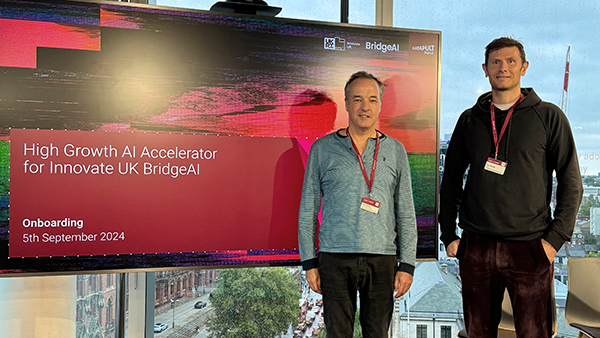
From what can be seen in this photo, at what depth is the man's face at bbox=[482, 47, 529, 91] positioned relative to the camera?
7.11 ft

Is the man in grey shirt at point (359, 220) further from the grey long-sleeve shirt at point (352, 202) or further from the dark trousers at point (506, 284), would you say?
the dark trousers at point (506, 284)

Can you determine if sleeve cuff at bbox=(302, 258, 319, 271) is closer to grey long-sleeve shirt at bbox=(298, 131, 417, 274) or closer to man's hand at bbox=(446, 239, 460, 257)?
grey long-sleeve shirt at bbox=(298, 131, 417, 274)

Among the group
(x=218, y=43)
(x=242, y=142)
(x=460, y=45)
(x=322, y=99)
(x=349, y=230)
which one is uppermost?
(x=460, y=45)

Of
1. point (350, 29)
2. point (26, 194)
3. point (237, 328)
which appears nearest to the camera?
point (26, 194)

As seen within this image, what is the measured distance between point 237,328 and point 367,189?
4.96 ft

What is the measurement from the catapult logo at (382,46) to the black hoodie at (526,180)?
0.84m

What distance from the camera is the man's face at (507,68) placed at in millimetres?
2166

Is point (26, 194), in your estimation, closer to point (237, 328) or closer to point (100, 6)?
point (100, 6)

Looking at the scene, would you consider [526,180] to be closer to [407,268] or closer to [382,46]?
[407,268]

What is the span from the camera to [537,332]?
83.0 inches

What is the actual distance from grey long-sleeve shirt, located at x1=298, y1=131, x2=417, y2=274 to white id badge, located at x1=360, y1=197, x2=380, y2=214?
0.06ft

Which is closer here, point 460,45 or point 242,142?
point 242,142

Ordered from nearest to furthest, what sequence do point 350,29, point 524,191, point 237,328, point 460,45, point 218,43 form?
1. point 524,191
2. point 218,43
3. point 350,29
4. point 237,328
5. point 460,45

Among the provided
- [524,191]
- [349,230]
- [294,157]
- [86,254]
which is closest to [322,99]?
[294,157]
